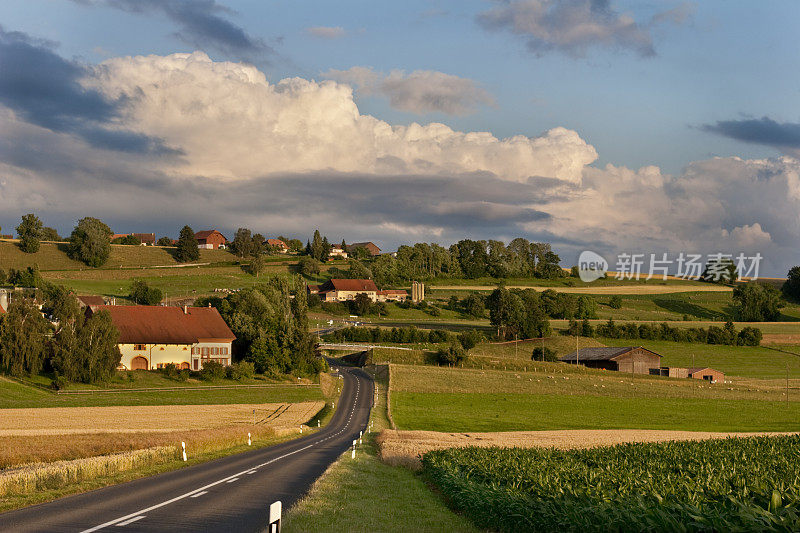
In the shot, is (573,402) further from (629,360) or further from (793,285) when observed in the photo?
(793,285)

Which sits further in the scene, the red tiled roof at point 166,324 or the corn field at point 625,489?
the red tiled roof at point 166,324

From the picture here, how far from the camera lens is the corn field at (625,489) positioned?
1170 cm

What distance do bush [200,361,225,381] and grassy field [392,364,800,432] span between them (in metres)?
26.4

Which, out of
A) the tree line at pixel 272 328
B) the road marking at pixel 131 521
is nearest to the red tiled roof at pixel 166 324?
the tree line at pixel 272 328

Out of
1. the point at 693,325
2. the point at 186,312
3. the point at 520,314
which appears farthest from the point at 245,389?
the point at 693,325

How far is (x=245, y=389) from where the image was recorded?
100062mm

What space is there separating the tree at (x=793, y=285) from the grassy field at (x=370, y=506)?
634 ft

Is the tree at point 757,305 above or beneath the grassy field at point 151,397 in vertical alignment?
above

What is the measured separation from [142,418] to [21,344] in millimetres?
32255

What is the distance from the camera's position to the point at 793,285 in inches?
7564

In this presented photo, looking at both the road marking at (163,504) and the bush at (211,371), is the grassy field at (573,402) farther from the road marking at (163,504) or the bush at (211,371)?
the road marking at (163,504)

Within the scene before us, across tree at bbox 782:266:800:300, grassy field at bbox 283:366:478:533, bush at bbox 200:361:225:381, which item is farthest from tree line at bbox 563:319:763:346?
grassy field at bbox 283:366:478:533

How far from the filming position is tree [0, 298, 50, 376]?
90438mm

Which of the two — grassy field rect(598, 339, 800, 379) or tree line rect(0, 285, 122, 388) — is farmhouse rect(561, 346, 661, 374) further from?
tree line rect(0, 285, 122, 388)
